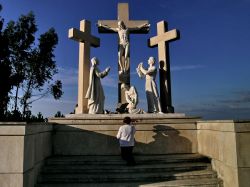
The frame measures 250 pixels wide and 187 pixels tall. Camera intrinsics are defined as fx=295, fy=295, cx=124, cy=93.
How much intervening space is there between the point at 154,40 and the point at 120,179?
6933mm

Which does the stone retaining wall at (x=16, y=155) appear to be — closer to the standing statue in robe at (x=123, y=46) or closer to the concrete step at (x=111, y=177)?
the concrete step at (x=111, y=177)

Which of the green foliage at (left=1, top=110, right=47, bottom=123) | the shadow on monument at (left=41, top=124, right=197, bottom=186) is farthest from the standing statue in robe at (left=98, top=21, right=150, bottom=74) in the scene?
the green foliage at (left=1, top=110, right=47, bottom=123)

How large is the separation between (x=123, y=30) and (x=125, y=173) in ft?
22.6

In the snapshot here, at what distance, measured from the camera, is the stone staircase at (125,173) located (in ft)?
24.0

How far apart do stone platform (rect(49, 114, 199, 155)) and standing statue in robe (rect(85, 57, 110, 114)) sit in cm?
93

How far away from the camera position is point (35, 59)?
26.0m

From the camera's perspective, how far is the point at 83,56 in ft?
39.9

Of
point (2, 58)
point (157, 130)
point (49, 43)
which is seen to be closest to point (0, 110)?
point (2, 58)

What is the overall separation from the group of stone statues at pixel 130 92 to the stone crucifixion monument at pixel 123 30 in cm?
114

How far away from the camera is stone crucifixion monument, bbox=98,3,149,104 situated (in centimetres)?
1242

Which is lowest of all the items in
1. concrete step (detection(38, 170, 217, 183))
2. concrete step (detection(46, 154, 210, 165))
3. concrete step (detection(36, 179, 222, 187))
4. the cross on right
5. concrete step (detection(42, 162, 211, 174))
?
concrete step (detection(36, 179, 222, 187))

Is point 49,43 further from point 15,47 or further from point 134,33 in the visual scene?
point 134,33

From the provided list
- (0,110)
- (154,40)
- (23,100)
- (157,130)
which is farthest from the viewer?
(23,100)

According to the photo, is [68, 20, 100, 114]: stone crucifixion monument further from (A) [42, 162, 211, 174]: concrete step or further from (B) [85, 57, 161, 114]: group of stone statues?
(A) [42, 162, 211, 174]: concrete step
